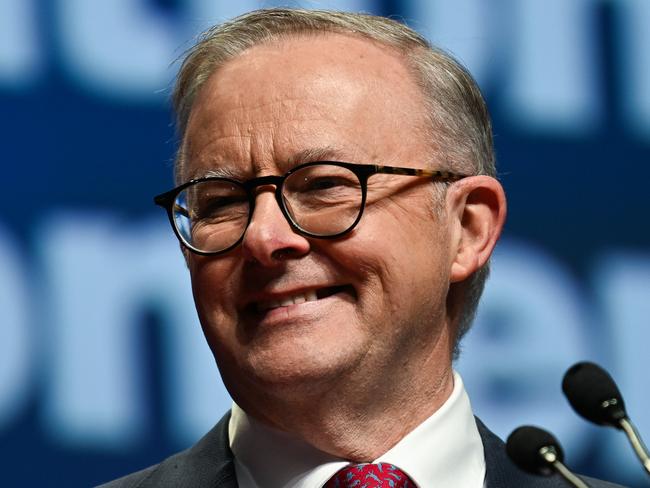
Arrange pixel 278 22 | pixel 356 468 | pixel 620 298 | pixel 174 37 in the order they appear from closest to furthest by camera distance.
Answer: pixel 356 468
pixel 278 22
pixel 174 37
pixel 620 298

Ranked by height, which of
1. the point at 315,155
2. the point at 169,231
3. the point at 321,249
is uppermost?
the point at 315,155

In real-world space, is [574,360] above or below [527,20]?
below

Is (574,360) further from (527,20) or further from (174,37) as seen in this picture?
(174,37)

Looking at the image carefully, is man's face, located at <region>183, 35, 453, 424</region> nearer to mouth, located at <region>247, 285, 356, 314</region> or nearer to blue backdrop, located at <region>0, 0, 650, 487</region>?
mouth, located at <region>247, 285, 356, 314</region>

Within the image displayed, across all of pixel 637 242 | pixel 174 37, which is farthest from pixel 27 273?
pixel 637 242

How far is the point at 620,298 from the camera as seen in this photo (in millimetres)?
2883

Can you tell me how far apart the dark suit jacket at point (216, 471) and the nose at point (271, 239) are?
37 cm

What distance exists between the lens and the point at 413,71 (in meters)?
2.05

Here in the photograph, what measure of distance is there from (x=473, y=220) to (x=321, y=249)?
13.8 inches

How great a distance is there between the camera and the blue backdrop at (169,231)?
98.7 inches

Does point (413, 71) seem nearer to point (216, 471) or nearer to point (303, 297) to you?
point (303, 297)

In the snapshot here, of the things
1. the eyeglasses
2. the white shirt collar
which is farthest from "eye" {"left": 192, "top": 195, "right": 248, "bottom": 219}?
the white shirt collar

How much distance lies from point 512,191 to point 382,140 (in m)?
1.03

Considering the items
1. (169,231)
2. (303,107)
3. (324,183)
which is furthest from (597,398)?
(169,231)
